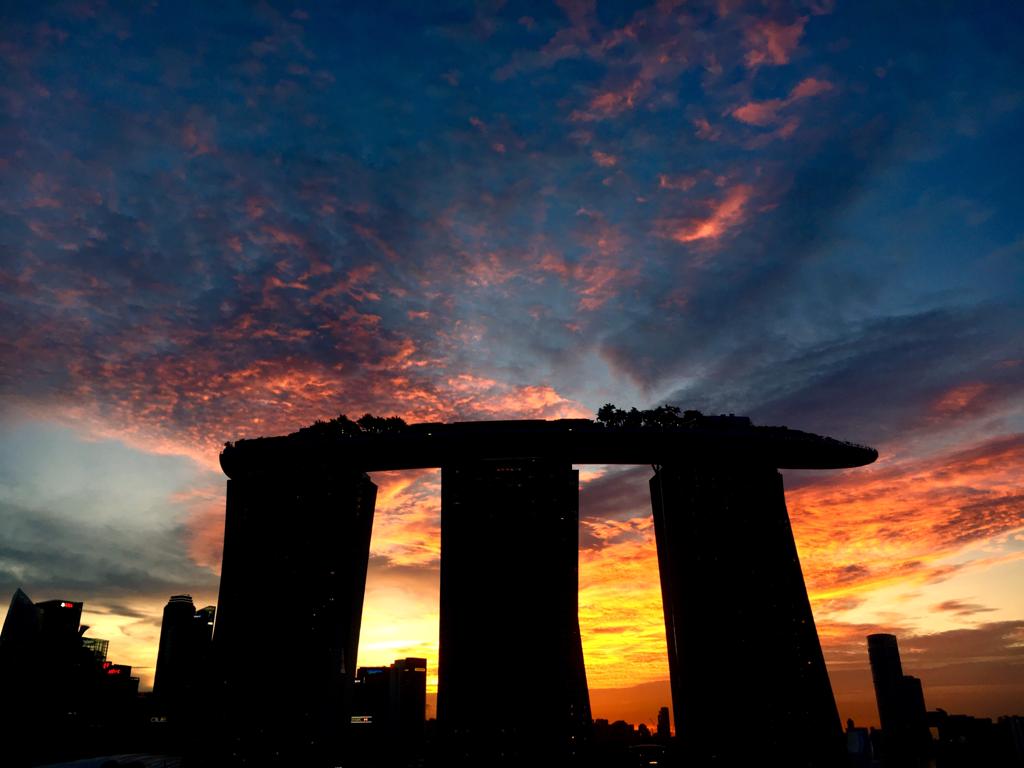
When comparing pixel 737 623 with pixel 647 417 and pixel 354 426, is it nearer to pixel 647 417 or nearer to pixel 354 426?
pixel 647 417

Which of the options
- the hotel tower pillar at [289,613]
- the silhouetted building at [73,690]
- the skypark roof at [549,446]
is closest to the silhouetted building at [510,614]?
the skypark roof at [549,446]

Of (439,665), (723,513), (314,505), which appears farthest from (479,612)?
(723,513)

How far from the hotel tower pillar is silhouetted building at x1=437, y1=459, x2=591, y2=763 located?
14.5 metres

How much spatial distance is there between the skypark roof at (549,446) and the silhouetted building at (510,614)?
11.7 ft

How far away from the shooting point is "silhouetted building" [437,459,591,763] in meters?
85.6

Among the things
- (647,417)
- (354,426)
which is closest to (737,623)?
(647,417)

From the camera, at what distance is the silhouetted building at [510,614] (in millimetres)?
85625

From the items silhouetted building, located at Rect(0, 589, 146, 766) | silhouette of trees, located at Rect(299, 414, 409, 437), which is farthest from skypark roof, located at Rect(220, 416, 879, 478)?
silhouetted building, located at Rect(0, 589, 146, 766)

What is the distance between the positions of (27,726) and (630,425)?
6771 centimetres

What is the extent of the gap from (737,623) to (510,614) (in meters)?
27.6

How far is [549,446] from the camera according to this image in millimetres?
92312

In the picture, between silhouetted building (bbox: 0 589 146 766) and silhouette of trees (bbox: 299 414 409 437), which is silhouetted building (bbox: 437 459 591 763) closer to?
silhouette of trees (bbox: 299 414 409 437)

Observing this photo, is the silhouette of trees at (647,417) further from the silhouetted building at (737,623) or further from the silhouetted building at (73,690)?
the silhouetted building at (73,690)

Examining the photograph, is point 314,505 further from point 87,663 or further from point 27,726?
point 87,663
